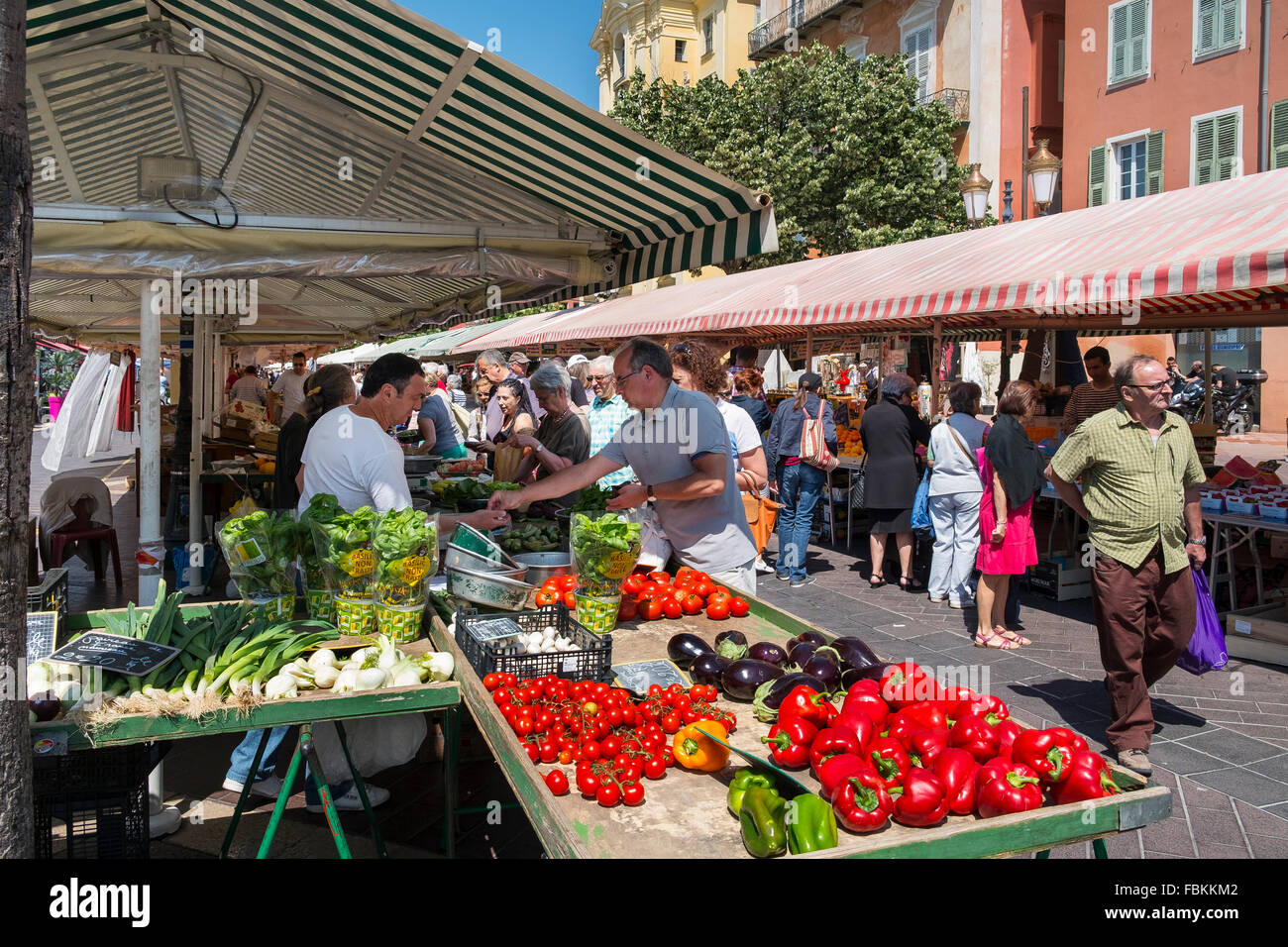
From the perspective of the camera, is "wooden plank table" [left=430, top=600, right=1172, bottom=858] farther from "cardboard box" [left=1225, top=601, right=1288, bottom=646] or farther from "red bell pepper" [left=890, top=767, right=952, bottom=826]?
"cardboard box" [left=1225, top=601, right=1288, bottom=646]

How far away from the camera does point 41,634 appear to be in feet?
10.1

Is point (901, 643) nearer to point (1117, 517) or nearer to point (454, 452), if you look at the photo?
point (1117, 517)

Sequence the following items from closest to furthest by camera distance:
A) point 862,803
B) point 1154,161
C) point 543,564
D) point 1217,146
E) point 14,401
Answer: point 14,401 → point 862,803 → point 543,564 → point 1217,146 → point 1154,161

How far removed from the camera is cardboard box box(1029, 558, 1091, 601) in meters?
8.23

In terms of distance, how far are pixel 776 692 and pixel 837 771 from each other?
49 cm

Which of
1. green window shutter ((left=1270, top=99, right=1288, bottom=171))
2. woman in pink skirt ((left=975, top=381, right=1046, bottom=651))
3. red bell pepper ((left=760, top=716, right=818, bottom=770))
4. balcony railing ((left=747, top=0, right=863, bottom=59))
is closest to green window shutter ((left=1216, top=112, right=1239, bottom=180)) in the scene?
green window shutter ((left=1270, top=99, right=1288, bottom=171))

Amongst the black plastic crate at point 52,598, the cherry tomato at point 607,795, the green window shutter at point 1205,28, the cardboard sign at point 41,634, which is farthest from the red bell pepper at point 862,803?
the green window shutter at point 1205,28

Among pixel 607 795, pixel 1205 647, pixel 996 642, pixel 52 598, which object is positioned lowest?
pixel 996 642

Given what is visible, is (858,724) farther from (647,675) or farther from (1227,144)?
(1227,144)

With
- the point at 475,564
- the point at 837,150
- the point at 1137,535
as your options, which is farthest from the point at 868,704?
the point at 837,150
